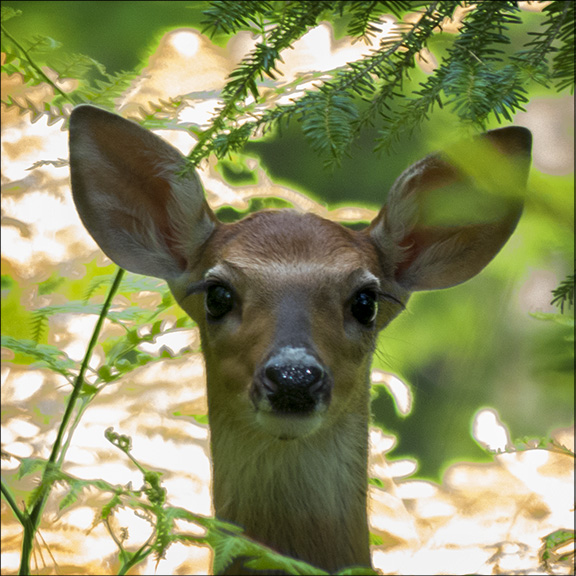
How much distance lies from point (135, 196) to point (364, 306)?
58 cm

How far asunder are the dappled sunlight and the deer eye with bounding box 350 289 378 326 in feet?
4.44

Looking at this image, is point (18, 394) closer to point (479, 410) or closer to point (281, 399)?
point (479, 410)

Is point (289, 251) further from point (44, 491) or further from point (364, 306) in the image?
point (44, 491)

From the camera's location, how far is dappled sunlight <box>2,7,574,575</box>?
317cm

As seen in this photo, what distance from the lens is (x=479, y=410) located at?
3172 millimetres

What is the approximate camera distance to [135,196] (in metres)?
1.94

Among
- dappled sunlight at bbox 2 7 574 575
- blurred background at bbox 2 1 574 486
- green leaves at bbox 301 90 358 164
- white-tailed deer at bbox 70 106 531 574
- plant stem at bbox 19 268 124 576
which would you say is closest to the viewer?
green leaves at bbox 301 90 358 164

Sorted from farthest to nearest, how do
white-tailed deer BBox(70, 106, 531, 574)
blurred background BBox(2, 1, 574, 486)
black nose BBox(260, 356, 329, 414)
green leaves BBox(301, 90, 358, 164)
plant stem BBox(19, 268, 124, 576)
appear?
blurred background BBox(2, 1, 574, 486), white-tailed deer BBox(70, 106, 531, 574), black nose BBox(260, 356, 329, 414), plant stem BBox(19, 268, 124, 576), green leaves BBox(301, 90, 358, 164)

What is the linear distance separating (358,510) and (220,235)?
68cm

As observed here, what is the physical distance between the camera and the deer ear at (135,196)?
5.75 feet

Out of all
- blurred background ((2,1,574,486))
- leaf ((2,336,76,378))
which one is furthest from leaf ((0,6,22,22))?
leaf ((2,336,76,378))

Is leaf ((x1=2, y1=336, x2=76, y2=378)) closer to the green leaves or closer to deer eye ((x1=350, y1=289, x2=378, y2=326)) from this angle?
deer eye ((x1=350, y1=289, x2=378, y2=326))

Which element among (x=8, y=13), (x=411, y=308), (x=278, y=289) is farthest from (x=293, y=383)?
(x=411, y=308)

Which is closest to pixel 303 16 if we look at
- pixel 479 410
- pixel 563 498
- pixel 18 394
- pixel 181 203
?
pixel 181 203
